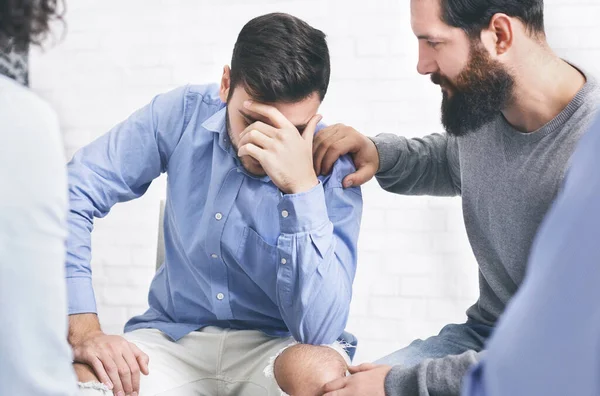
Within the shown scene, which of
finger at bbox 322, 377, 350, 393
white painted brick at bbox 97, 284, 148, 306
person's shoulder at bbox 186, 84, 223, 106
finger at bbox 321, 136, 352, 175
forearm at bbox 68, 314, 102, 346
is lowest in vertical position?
white painted brick at bbox 97, 284, 148, 306

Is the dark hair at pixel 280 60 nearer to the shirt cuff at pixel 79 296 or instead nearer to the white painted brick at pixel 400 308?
the shirt cuff at pixel 79 296

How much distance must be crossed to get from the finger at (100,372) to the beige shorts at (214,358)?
169 millimetres

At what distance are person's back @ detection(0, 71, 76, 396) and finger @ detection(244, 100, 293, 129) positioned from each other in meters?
1.04

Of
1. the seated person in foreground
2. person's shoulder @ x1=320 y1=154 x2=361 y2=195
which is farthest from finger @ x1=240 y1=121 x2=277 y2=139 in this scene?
person's shoulder @ x1=320 y1=154 x2=361 y2=195

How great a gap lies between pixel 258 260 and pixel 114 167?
0.43 m

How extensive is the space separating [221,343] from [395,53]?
1566 mm

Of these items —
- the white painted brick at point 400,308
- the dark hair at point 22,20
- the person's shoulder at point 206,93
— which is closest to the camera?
the dark hair at point 22,20

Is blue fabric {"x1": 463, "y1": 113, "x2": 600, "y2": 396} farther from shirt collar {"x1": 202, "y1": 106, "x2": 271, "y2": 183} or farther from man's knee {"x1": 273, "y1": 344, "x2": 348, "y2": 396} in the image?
shirt collar {"x1": 202, "y1": 106, "x2": 271, "y2": 183}

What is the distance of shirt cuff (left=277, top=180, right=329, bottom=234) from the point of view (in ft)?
5.94

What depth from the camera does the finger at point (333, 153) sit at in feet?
6.52

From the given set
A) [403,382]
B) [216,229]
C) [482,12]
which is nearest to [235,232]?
[216,229]

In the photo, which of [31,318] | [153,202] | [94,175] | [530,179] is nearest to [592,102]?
[530,179]

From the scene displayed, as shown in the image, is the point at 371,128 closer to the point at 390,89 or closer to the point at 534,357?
the point at 390,89

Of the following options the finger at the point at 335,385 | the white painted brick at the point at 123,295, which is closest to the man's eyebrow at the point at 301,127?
the finger at the point at 335,385
